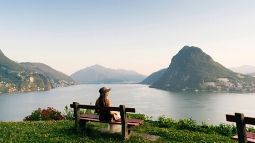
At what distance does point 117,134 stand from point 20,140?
483cm

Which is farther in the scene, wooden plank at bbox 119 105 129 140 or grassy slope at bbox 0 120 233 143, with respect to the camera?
grassy slope at bbox 0 120 233 143

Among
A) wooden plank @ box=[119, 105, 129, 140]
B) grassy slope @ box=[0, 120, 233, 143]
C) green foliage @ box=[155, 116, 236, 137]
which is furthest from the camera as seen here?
green foliage @ box=[155, 116, 236, 137]

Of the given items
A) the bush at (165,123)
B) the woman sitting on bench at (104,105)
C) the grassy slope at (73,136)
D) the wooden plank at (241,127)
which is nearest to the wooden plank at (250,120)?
the wooden plank at (241,127)

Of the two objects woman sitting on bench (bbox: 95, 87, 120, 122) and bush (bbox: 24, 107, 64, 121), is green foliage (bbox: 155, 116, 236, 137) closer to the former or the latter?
woman sitting on bench (bbox: 95, 87, 120, 122)

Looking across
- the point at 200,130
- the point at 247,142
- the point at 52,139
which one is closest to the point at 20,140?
the point at 52,139

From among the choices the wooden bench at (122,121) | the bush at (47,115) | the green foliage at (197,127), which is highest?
the wooden bench at (122,121)

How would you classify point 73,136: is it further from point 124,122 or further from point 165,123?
point 165,123

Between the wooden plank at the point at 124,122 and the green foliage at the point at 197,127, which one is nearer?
the wooden plank at the point at 124,122

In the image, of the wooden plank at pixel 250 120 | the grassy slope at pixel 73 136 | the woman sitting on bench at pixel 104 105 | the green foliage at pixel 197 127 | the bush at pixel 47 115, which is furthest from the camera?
the bush at pixel 47 115

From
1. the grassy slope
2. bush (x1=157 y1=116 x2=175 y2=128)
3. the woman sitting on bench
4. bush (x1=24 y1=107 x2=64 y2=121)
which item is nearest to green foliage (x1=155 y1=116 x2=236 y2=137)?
bush (x1=157 y1=116 x2=175 y2=128)

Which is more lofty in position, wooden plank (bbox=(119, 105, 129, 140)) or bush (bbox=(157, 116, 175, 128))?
wooden plank (bbox=(119, 105, 129, 140))

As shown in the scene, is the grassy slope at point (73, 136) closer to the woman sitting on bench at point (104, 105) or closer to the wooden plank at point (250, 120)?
the woman sitting on bench at point (104, 105)

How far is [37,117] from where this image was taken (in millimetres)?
28531

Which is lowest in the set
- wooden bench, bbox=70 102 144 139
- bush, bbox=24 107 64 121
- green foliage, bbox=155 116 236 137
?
green foliage, bbox=155 116 236 137
